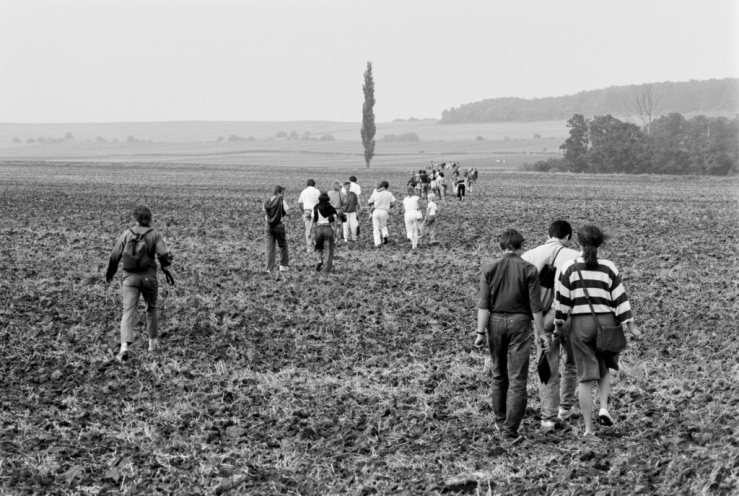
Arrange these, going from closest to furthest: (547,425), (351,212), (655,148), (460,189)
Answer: (547,425) → (351,212) → (460,189) → (655,148)

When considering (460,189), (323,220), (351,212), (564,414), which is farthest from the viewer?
(460,189)

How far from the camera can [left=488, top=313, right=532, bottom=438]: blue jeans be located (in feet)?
26.0

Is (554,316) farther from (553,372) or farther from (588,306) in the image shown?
(553,372)

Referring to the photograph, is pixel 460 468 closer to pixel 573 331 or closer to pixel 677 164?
pixel 573 331

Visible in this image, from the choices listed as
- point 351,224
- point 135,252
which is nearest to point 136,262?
point 135,252

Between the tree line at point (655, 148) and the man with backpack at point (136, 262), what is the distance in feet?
251

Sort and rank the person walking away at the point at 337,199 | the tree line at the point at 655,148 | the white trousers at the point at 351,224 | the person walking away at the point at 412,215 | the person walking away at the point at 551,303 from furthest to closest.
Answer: the tree line at the point at 655,148
the white trousers at the point at 351,224
the person walking away at the point at 412,215
the person walking away at the point at 337,199
the person walking away at the point at 551,303

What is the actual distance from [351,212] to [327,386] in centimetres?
1251

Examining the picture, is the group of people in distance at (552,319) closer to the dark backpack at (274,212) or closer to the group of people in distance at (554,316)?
the group of people in distance at (554,316)

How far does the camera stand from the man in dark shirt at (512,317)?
26.0ft

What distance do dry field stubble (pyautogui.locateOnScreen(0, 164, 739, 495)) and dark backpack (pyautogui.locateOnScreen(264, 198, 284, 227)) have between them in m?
1.20

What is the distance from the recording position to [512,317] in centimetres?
792

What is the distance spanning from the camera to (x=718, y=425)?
7.89 m

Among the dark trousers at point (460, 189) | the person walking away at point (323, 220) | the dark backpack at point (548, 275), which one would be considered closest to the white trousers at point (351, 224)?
the person walking away at point (323, 220)
